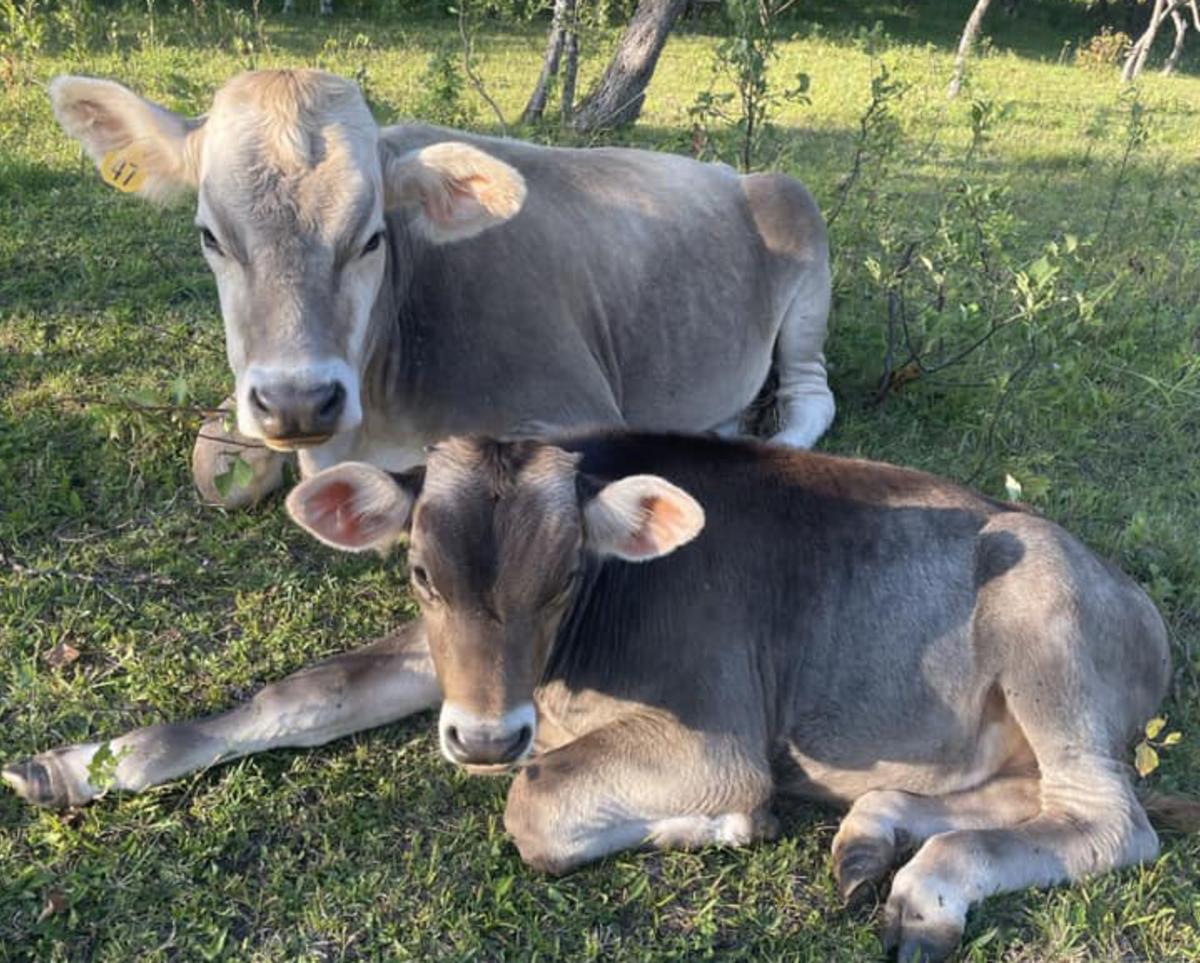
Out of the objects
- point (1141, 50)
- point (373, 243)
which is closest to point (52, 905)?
point (373, 243)

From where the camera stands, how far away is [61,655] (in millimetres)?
4117

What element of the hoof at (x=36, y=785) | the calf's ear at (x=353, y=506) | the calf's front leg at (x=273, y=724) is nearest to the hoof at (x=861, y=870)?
the calf's front leg at (x=273, y=724)

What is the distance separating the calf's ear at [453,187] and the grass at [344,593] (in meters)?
1.30

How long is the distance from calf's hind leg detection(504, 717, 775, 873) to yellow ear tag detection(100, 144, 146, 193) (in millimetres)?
2748

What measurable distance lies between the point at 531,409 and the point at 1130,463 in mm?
3662

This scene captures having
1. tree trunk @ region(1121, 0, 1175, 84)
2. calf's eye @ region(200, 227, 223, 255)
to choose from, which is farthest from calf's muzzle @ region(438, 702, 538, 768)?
tree trunk @ region(1121, 0, 1175, 84)

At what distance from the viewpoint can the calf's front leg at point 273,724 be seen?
11.5 feet

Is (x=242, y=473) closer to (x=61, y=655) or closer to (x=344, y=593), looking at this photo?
(x=344, y=593)

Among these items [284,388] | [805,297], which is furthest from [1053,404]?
[284,388]

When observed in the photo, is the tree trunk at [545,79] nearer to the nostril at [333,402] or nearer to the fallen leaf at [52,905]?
the nostril at [333,402]

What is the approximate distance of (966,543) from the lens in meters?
3.95

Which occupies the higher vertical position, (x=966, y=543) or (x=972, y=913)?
(x=966, y=543)

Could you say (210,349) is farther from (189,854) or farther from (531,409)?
(189,854)

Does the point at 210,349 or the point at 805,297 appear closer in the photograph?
the point at 210,349
